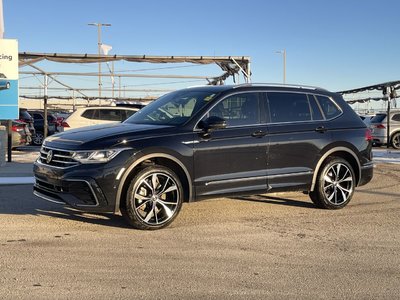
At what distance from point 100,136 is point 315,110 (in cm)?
337

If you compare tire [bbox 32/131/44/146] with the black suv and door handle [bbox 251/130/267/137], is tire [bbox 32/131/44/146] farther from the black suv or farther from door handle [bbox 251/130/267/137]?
door handle [bbox 251/130/267/137]

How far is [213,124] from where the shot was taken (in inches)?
239

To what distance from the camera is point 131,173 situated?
578 cm

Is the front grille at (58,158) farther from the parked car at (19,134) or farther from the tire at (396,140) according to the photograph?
the tire at (396,140)

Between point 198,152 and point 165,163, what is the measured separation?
Result: 452 mm

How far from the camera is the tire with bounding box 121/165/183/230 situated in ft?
18.8

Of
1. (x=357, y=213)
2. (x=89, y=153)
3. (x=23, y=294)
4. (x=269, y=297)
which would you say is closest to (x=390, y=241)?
(x=357, y=213)

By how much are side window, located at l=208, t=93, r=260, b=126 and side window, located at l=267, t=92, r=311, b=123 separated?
275mm

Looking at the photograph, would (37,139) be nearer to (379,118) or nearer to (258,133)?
(379,118)

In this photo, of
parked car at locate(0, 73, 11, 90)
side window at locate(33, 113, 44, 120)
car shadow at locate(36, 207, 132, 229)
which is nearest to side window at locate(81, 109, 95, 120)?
parked car at locate(0, 73, 11, 90)

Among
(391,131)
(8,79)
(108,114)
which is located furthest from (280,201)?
(391,131)

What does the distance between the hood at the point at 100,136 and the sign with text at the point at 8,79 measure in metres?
6.27

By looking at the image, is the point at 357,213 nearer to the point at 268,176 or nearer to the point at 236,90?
the point at 268,176

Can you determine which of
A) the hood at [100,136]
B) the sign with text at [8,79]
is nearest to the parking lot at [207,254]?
the hood at [100,136]
